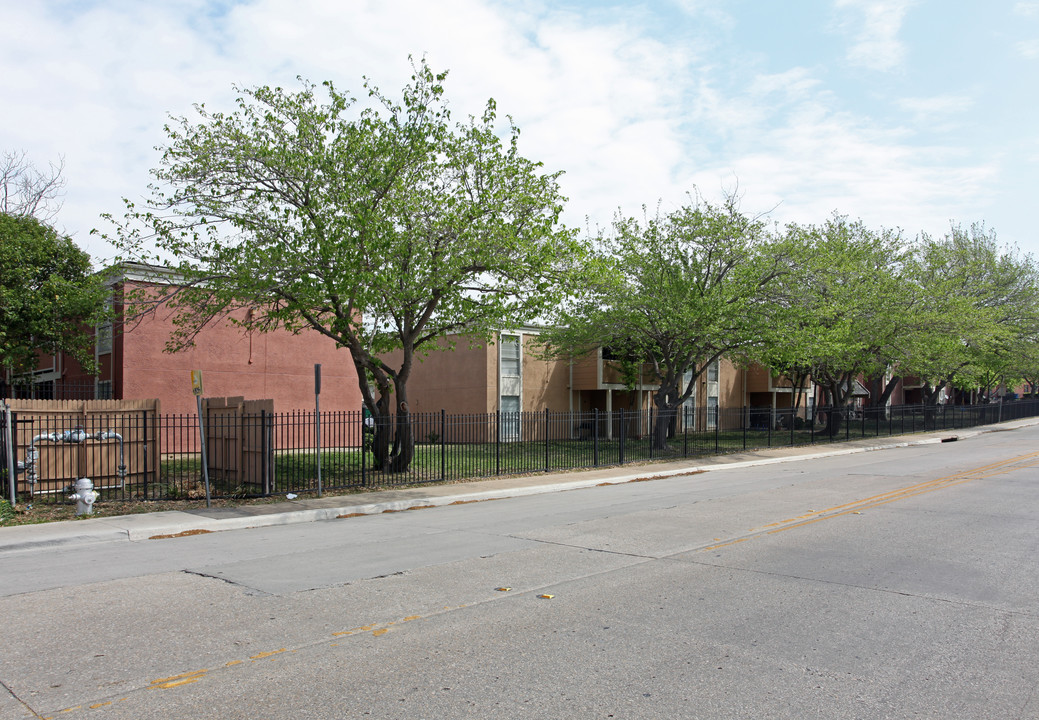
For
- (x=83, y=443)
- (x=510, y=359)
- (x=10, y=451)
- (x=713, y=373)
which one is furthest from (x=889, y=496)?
(x=713, y=373)

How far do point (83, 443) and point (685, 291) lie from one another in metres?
17.5

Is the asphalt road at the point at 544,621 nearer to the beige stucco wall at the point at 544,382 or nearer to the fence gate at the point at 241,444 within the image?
the fence gate at the point at 241,444

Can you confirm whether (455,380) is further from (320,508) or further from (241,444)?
(320,508)

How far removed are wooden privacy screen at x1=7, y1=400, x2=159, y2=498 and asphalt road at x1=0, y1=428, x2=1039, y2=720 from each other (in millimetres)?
4670

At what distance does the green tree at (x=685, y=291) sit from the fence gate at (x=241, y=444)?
39.0 feet

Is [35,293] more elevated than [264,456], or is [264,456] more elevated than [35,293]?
[35,293]

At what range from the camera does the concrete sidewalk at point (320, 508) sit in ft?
37.4

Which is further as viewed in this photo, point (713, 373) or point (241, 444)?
point (713, 373)

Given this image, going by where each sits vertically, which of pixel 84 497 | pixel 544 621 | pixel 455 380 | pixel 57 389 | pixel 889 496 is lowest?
pixel 889 496

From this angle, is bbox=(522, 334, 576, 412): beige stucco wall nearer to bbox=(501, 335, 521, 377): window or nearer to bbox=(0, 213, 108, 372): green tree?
bbox=(501, 335, 521, 377): window

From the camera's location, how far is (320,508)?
46.1 ft

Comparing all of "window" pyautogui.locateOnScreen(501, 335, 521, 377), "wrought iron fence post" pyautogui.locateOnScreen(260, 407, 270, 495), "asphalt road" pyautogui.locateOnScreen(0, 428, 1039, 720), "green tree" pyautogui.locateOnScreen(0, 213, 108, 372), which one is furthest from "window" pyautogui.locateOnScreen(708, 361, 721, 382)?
"wrought iron fence post" pyautogui.locateOnScreen(260, 407, 270, 495)

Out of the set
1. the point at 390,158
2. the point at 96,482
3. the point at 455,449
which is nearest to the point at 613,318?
the point at 455,449

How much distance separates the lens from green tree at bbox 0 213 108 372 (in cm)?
2125
